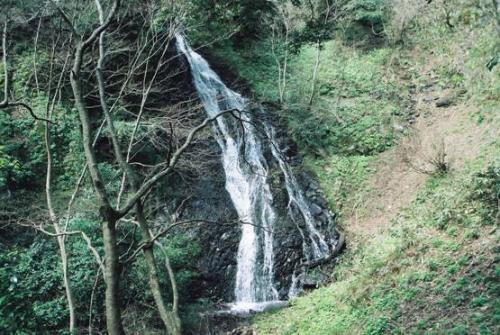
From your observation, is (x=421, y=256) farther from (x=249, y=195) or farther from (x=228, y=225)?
(x=249, y=195)


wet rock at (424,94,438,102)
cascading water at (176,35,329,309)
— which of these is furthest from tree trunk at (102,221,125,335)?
wet rock at (424,94,438,102)

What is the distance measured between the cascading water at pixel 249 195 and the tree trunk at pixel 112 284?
15.6 feet

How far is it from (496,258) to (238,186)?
29.5ft

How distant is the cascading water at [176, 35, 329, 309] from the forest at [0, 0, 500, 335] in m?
0.07

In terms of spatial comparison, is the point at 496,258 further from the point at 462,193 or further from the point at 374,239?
the point at 374,239

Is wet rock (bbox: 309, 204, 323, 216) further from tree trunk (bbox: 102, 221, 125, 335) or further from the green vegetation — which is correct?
tree trunk (bbox: 102, 221, 125, 335)

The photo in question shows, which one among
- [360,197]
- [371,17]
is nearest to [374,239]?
[360,197]

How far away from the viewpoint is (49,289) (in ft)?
29.6

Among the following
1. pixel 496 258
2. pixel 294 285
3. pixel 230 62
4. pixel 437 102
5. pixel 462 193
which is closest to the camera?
pixel 496 258

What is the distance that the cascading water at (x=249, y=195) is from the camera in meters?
11.7

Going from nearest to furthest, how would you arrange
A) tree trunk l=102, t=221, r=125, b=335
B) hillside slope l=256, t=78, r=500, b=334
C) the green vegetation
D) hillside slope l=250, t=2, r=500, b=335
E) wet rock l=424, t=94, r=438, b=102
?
tree trunk l=102, t=221, r=125, b=335, the green vegetation, hillside slope l=256, t=78, r=500, b=334, hillside slope l=250, t=2, r=500, b=335, wet rock l=424, t=94, r=438, b=102

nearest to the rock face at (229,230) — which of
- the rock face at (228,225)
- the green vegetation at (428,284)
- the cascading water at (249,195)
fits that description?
the rock face at (228,225)

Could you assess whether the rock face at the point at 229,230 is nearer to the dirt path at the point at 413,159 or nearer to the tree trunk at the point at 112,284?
the dirt path at the point at 413,159

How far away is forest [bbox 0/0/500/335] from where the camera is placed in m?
6.40
